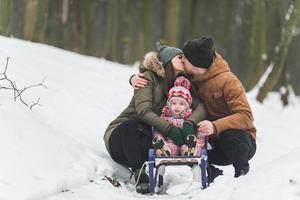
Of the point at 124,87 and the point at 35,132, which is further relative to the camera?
the point at 124,87

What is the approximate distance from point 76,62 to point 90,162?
5.26 meters

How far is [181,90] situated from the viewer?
210 inches

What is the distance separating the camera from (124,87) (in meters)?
10.2

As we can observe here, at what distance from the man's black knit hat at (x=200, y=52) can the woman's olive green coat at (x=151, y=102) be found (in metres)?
0.28

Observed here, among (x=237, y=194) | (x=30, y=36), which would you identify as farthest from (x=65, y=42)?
(x=237, y=194)

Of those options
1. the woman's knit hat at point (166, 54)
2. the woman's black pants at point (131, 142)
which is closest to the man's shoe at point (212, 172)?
the woman's black pants at point (131, 142)

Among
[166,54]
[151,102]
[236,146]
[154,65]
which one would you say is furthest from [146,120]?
[236,146]

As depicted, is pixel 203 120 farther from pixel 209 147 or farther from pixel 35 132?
pixel 35 132

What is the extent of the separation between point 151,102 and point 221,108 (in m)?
0.66

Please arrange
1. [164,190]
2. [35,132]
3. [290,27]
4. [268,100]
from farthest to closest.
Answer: [268,100] < [290,27] < [164,190] < [35,132]

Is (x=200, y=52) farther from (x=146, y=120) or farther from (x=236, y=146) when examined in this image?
(x=236, y=146)

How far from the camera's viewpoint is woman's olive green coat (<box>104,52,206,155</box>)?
5.32 m

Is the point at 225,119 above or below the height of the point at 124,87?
above

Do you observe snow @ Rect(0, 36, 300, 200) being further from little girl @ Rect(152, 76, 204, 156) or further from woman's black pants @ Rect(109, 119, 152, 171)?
little girl @ Rect(152, 76, 204, 156)
